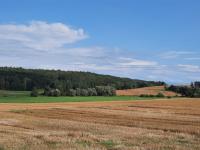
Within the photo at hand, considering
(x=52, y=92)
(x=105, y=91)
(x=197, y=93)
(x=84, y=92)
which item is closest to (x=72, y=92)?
(x=84, y=92)

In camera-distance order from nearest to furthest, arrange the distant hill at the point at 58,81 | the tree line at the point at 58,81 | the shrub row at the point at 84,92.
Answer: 1. the shrub row at the point at 84,92
2. the tree line at the point at 58,81
3. the distant hill at the point at 58,81

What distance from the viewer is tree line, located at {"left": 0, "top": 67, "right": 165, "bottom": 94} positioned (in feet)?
384

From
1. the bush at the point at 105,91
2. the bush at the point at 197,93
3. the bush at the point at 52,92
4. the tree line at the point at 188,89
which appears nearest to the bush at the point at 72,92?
the bush at the point at 52,92

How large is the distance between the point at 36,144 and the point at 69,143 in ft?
4.09

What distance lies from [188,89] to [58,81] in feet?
115

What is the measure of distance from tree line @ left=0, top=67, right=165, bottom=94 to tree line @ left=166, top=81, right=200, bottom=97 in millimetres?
17075

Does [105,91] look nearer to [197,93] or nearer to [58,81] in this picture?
[58,81]

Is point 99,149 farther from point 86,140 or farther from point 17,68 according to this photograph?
point 17,68

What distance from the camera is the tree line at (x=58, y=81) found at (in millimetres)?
117062

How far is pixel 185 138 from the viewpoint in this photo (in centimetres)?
1906

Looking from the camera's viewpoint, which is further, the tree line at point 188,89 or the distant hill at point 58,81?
the distant hill at point 58,81

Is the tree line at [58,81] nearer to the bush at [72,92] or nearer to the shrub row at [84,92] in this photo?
the bush at [72,92]

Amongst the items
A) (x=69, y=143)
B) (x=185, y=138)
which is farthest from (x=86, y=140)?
(x=185, y=138)

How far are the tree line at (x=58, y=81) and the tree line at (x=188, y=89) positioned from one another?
1708 centimetres
